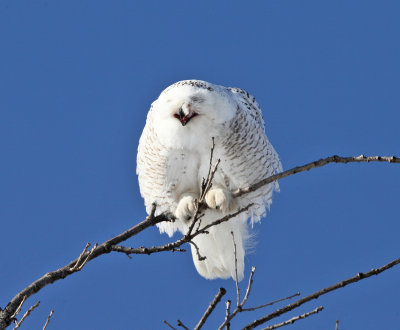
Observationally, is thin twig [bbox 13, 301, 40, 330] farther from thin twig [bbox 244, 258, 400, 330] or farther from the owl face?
the owl face

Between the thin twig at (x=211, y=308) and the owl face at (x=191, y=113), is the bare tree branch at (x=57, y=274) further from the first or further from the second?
the owl face at (x=191, y=113)

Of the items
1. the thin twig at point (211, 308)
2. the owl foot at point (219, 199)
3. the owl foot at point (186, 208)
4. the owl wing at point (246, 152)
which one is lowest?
the thin twig at point (211, 308)

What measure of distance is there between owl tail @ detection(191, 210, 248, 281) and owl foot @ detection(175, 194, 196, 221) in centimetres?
48

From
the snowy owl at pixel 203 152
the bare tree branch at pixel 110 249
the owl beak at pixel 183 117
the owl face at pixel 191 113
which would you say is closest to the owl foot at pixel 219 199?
the snowy owl at pixel 203 152

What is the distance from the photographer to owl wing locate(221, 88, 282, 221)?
229 inches

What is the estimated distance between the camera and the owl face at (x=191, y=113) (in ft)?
18.7

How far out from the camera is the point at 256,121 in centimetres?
618

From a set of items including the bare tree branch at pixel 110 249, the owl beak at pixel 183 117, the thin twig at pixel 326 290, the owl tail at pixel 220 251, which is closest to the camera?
the thin twig at pixel 326 290

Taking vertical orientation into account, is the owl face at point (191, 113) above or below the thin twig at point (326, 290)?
above

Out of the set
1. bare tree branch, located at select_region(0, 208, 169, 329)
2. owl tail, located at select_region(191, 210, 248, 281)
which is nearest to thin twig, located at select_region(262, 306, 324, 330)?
bare tree branch, located at select_region(0, 208, 169, 329)

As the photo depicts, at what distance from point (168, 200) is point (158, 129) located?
656 mm

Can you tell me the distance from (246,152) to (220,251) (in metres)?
1.03

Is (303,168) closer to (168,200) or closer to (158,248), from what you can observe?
(158,248)

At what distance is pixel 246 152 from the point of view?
5.86 meters
